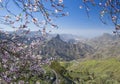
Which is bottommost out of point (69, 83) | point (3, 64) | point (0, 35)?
point (69, 83)

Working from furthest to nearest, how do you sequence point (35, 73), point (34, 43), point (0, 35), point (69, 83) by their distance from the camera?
point (69, 83), point (34, 43), point (35, 73), point (0, 35)

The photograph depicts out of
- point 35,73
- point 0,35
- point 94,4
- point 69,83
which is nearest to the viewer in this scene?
point 94,4

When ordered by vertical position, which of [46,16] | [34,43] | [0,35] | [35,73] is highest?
[46,16]

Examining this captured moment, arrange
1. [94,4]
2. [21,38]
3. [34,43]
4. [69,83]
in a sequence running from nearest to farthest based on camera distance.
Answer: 1. [94,4]
2. [21,38]
3. [34,43]
4. [69,83]

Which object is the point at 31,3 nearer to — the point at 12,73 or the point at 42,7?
the point at 42,7

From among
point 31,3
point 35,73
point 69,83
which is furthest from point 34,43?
point 69,83

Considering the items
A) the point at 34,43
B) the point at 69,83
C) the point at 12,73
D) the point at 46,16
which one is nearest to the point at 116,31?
the point at 46,16

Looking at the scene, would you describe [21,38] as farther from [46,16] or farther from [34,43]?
[34,43]

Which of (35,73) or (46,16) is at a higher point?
(46,16)

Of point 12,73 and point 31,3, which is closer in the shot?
point 31,3
